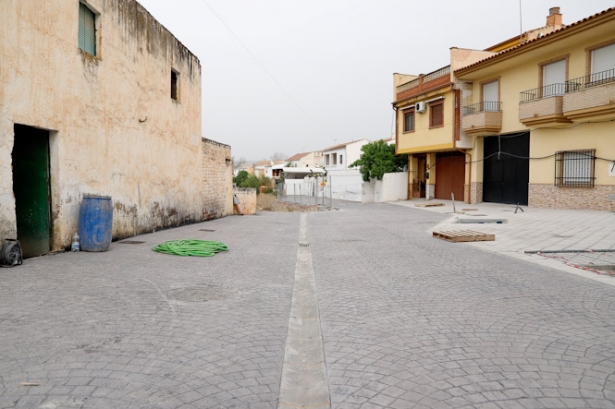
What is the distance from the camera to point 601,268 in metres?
7.37

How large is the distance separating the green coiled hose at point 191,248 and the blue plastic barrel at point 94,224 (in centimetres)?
101

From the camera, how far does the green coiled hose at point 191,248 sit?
8593mm

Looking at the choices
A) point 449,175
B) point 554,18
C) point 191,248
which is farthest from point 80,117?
point 554,18

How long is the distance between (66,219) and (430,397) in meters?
7.86

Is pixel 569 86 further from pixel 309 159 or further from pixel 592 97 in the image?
pixel 309 159

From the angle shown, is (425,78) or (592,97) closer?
(592,97)

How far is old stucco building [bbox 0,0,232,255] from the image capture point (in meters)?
7.23

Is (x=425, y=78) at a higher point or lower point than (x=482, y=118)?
higher

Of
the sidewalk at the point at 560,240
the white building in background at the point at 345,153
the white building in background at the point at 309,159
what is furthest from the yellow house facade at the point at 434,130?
the white building in background at the point at 309,159

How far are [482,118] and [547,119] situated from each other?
3.95 metres

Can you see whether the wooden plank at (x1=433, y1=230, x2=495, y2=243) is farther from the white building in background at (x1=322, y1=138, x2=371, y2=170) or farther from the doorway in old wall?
the white building in background at (x1=322, y1=138, x2=371, y2=170)

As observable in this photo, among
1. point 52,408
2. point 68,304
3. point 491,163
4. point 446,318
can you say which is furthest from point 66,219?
point 491,163

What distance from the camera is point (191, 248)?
8961mm

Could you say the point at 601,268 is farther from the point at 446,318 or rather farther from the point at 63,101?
A: the point at 63,101
